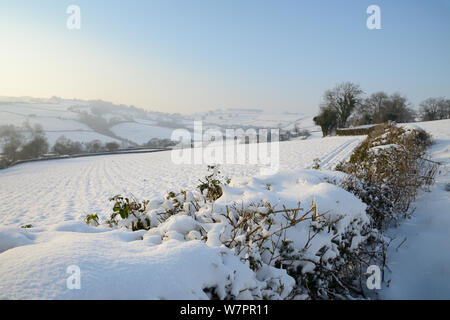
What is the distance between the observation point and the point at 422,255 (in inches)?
104

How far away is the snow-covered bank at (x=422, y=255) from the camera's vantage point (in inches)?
85.4

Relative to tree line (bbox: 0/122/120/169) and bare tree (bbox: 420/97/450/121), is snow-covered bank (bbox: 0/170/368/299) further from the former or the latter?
bare tree (bbox: 420/97/450/121)

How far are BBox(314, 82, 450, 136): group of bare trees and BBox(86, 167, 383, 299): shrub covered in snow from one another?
4718 cm

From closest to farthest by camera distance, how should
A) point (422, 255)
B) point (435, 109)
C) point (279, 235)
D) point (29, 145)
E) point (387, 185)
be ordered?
point (279, 235) < point (422, 255) < point (387, 185) < point (29, 145) < point (435, 109)

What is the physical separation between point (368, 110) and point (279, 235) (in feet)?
207

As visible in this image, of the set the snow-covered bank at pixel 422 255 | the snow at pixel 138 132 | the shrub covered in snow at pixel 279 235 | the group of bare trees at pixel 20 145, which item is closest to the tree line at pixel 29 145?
the group of bare trees at pixel 20 145

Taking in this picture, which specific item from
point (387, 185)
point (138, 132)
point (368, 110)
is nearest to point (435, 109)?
point (368, 110)

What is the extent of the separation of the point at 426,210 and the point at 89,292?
16.8 feet

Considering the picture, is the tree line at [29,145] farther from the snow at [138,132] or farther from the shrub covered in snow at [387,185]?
the shrub covered in snow at [387,185]

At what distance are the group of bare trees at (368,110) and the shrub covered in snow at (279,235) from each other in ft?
155

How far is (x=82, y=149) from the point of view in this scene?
164 ft

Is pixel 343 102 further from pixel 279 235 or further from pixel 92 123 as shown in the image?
pixel 92 123
